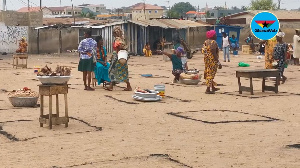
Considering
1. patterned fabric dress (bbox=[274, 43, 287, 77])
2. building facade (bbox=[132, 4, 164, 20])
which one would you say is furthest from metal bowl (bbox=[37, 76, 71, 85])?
building facade (bbox=[132, 4, 164, 20])

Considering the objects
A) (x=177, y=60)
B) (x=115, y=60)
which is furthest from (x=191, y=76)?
(x=115, y=60)

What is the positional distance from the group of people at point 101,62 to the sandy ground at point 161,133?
0.44m

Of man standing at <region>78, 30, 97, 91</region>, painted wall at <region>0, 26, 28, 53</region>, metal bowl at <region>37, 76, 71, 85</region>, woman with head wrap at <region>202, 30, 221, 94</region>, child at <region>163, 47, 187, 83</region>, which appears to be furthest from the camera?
painted wall at <region>0, 26, 28, 53</region>

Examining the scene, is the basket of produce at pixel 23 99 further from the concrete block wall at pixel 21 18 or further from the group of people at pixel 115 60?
the concrete block wall at pixel 21 18

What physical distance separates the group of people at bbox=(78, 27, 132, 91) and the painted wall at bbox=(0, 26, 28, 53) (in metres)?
22.7

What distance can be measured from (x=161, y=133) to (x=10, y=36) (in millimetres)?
29844

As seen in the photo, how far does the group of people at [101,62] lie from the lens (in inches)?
594

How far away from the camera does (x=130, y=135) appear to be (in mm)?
9109

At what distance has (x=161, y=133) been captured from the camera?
9.31 meters

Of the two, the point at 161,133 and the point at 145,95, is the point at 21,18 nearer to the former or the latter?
the point at 145,95

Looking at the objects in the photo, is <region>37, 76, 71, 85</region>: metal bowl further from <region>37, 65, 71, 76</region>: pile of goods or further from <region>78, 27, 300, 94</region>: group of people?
<region>78, 27, 300, 94</region>: group of people

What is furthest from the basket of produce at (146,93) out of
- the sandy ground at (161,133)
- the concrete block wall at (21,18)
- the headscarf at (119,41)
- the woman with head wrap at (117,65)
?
the concrete block wall at (21,18)

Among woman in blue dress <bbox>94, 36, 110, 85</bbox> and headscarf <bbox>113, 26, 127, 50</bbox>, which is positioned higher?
headscarf <bbox>113, 26, 127, 50</bbox>

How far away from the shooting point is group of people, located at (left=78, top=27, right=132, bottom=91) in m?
15.1
